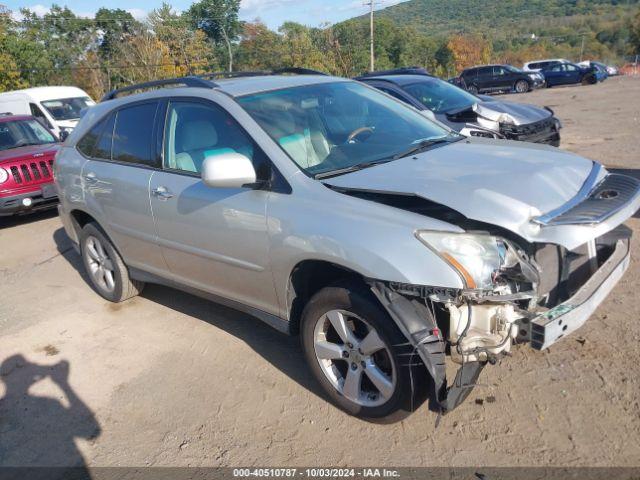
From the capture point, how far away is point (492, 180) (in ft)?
9.59

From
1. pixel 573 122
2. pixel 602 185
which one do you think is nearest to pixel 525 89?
pixel 573 122

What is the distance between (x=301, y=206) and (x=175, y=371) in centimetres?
166

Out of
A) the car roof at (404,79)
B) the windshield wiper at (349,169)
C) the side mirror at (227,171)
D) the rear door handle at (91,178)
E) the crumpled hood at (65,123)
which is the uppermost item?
the side mirror at (227,171)

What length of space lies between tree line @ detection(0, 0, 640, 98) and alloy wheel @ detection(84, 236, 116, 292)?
2679 centimetres

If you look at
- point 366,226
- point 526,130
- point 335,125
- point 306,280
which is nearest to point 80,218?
point 335,125

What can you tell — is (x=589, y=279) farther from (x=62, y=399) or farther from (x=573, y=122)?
(x=573, y=122)

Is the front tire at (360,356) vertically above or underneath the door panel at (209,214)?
underneath

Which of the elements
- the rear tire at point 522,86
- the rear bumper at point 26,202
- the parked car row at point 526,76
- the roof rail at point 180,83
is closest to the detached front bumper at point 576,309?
the roof rail at point 180,83

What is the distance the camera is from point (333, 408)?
3.24 m

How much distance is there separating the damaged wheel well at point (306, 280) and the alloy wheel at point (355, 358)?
0.76ft

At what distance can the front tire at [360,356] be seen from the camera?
2.76m

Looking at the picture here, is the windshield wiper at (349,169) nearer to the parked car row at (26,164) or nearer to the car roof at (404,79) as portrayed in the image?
the car roof at (404,79)

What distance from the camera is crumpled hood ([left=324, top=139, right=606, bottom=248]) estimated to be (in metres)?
2.65

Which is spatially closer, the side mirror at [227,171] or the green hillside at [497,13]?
the side mirror at [227,171]
